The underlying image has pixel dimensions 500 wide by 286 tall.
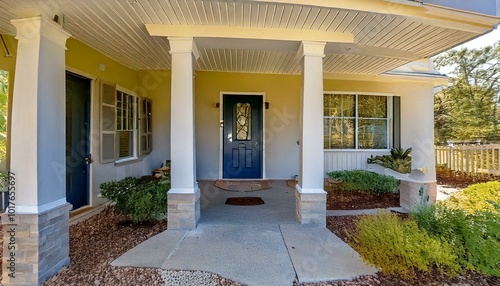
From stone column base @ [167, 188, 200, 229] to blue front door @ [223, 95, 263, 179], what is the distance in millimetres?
2832

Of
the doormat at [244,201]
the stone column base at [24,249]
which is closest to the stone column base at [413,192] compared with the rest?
the doormat at [244,201]

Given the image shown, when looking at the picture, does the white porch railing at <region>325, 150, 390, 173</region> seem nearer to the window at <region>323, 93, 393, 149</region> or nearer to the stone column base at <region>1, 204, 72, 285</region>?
the window at <region>323, 93, 393, 149</region>

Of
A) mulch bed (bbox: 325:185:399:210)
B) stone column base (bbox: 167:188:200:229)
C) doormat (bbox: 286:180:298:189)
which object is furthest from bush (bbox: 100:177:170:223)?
doormat (bbox: 286:180:298:189)

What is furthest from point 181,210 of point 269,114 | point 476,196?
point 476,196

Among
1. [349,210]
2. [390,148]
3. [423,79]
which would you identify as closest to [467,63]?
[423,79]

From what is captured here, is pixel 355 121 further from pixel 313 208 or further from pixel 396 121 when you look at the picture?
pixel 313 208

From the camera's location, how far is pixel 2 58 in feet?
10.0

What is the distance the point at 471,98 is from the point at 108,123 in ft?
52.3

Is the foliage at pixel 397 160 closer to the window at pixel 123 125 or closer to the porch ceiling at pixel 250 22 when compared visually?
the porch ceiling at pixel 250 22

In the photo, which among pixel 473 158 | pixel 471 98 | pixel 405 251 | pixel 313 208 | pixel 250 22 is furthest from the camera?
pixel 471 98

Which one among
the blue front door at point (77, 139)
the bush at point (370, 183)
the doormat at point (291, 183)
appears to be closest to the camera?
the blue front door at point (77, 139)

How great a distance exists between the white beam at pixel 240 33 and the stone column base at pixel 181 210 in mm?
2093

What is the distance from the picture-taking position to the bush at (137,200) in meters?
3.36

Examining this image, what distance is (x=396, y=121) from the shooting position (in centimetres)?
652
